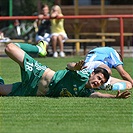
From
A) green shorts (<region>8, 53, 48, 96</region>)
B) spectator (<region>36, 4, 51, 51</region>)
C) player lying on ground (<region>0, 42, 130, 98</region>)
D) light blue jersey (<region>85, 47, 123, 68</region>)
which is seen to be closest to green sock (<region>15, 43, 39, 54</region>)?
player lying on ground (<region>0, 42, 130, 98</region>)

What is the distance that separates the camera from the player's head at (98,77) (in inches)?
302

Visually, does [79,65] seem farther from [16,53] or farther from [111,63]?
[111,63]

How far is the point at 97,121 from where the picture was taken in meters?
6.53

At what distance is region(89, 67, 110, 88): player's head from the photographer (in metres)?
7.66

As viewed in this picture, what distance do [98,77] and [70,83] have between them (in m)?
0.48

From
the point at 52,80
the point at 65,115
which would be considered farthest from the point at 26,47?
the point at 65,115

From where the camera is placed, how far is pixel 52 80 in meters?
8.01

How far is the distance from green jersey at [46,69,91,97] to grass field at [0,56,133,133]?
13 cm

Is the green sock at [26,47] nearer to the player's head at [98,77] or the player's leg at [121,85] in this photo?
the player's head at [98,77]

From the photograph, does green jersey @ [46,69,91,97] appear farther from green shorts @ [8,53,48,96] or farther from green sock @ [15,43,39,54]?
green sock @ [15,43,39,54]

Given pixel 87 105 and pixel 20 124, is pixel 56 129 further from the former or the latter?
pixel 87 105

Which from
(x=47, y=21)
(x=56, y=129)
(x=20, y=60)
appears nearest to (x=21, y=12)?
(x=47, y=21)

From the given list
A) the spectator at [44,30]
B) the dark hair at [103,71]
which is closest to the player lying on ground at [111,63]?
the dark hair at [103,71]

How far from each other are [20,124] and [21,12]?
29180 mm
